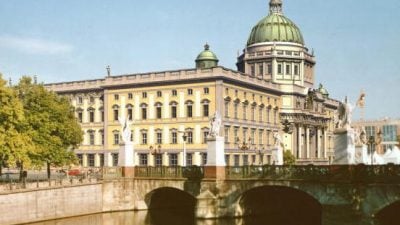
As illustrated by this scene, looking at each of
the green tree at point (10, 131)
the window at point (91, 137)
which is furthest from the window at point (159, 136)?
the green tree at point (10, 131)

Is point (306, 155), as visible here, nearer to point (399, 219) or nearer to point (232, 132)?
point (232, 132)

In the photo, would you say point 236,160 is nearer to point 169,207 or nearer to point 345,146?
point 169,207

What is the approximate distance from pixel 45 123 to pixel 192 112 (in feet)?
104

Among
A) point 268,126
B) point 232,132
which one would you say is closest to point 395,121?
point 268,126

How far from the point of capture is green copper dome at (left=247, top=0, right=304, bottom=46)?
122438 mm

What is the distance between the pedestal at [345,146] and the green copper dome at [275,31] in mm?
80055

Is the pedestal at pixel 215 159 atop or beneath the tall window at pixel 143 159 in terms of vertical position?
atop

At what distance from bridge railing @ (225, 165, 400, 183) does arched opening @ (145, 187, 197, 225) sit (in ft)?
21.7

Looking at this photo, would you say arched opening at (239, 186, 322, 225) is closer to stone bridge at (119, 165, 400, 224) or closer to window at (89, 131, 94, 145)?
stone bridge at (119, 165, 400, 224)

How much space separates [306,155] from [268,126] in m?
17.2

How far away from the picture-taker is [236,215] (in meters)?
52.2

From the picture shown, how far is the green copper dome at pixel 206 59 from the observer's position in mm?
104000

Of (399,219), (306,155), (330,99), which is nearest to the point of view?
(399,219)

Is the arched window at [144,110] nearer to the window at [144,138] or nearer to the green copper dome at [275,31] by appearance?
the window at [144,138]
